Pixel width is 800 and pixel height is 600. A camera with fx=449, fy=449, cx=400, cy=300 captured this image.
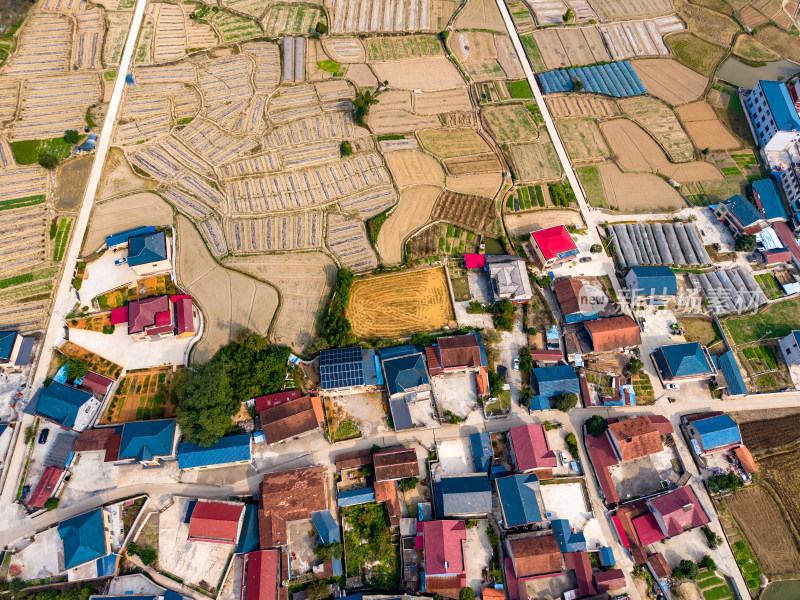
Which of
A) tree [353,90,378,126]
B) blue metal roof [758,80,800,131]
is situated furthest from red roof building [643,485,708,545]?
tree [353,90,378,126]

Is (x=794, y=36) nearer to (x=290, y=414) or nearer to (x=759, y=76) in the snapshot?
(x=759, y=76)

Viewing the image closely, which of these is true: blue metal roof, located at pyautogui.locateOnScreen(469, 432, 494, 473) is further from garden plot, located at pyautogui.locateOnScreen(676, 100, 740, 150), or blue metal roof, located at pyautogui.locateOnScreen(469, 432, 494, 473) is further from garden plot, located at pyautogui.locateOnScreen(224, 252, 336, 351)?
garden plot, located at pyautogui.locateOnScreen(676, 100, 740, 150)

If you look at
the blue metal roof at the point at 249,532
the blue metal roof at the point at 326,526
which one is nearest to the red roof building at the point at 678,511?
the blue metal roof at the point at 326,526

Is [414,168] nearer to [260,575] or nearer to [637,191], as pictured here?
[637,191]

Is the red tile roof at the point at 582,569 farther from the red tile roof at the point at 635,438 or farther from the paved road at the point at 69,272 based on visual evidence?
the paved road at the point at 69,272

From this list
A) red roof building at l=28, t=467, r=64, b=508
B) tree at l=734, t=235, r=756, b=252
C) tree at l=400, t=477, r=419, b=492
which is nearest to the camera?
red roof building at l=28, t=467, r=64, b=508
